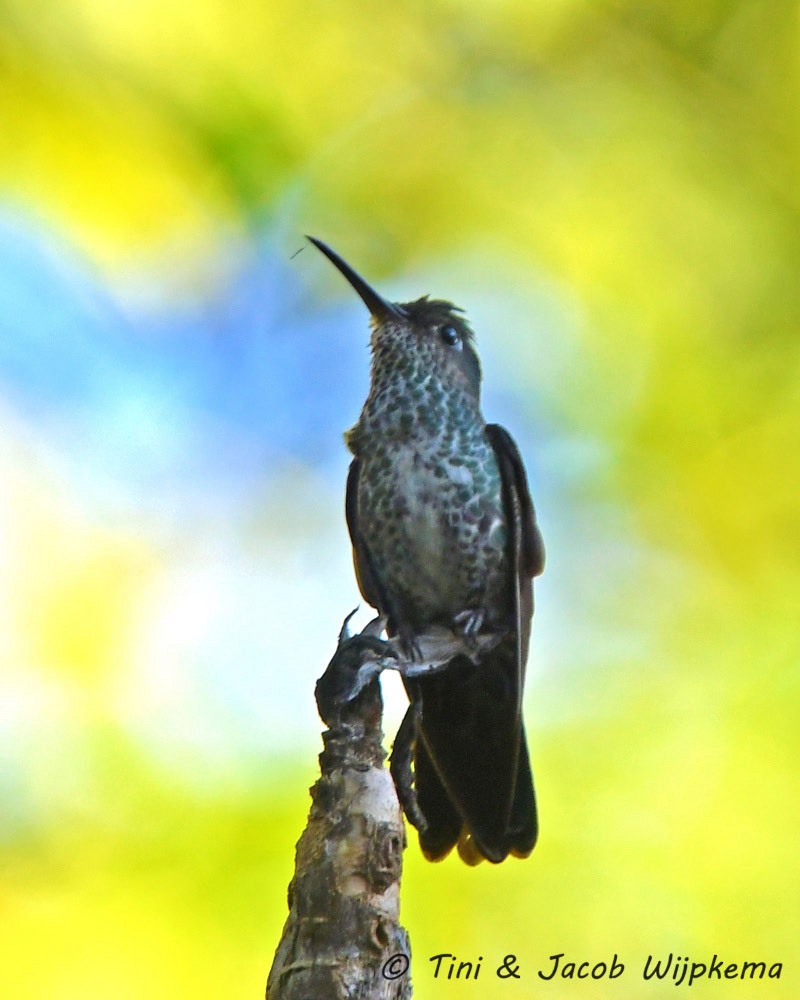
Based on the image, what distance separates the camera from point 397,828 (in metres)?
3.06

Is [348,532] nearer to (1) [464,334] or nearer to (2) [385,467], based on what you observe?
(2) [385,467]

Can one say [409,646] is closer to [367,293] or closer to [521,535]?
[521,535]

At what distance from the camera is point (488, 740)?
4809 millimetres

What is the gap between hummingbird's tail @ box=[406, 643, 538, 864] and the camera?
4617 millimetres

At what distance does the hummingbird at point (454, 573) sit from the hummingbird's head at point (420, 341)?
0.03 m

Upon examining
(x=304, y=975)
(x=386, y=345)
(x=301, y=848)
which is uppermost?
(x=386, y=345)

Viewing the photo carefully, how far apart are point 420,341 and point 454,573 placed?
45.0 inches

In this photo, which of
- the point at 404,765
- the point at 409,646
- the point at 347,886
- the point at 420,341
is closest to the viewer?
the point at 347,886

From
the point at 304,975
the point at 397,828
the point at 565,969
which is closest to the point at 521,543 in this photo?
the point at 565,969

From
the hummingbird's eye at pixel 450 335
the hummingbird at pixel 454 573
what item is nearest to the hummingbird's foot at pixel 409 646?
the hummingbird at pixel 454 573

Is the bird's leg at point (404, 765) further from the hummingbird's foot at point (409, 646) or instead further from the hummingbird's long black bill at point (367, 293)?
the hummingbird's long black bill at point (367, 293)

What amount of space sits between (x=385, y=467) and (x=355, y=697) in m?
1.90

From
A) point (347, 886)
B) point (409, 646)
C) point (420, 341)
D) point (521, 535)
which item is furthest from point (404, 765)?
point (420, 341)

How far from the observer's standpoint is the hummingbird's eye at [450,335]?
5598 millimetres
